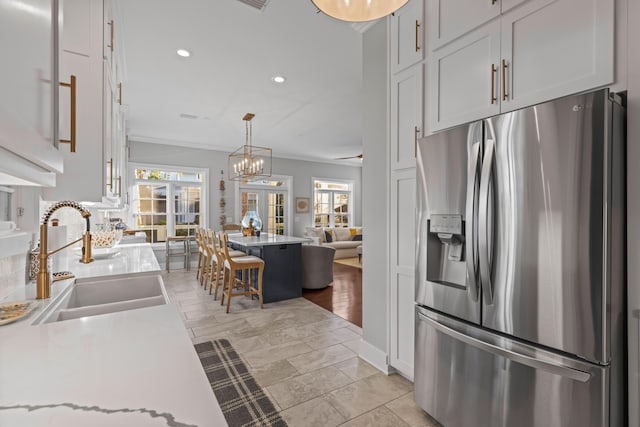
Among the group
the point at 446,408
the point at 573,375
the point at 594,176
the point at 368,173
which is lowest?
the point at 446,408

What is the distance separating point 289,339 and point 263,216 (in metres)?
5.40

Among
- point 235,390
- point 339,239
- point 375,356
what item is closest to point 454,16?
point 375,356

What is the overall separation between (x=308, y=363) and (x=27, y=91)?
2.52m

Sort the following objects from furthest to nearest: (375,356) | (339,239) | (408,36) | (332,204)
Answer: (332,204)
(339,239)
(375,356)
(408,36)

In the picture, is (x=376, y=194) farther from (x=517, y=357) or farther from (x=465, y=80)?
(x=517, y=357)

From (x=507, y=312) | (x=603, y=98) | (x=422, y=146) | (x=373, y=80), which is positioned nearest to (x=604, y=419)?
(x=507, y=312)

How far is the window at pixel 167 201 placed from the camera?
21.5 feet

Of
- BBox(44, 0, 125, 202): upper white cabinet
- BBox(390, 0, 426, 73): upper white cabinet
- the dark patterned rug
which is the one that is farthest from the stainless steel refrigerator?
BBox(44, 0, 125, 202): upper white cabinet

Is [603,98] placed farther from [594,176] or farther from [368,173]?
[368,173]

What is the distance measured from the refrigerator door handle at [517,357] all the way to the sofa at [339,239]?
6.10 meters

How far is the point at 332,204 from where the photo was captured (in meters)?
9.60

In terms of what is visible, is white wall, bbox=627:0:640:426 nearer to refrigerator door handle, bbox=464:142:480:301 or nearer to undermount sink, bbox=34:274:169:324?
refrigerator door handle, bbox=464:142:480:301

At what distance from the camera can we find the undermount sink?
1.41 m

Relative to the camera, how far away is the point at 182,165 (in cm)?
682
